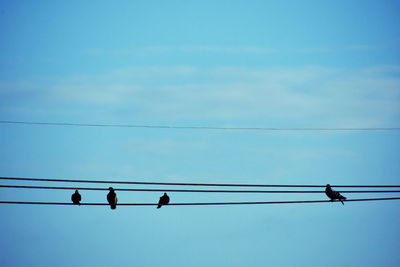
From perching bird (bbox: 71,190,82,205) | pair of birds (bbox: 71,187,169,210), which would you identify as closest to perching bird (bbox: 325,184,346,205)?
pair of birds (bbox: 71,187,169,210)

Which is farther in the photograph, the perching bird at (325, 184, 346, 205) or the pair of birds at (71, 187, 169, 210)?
the pair of birds at (71, 187, 169, 210)

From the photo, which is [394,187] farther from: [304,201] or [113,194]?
[113,194]

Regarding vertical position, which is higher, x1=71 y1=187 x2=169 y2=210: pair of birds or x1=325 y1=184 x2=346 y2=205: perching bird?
x1=325 y1=184 x2=346 y2=205: perching bird

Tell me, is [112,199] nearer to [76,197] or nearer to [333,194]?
[76,197]

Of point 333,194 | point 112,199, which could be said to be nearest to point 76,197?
point 112,199

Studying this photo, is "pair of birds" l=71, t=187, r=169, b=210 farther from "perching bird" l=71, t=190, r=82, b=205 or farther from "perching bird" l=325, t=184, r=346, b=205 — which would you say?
"perching bird" l=325, t=184, r=346, b=205

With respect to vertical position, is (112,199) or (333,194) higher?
(333,194)

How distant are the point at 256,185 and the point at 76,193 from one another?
22.4ft

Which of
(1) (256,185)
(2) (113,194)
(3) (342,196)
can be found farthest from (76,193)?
(3) (342,196)

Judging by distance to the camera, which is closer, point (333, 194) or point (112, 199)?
point (333, 194)

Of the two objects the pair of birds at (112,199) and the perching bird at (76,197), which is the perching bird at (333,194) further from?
the perching bird at (76,197)

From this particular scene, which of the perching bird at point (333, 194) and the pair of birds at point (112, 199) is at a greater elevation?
the perching bird at point (333, 194)

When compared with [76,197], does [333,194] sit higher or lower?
higher

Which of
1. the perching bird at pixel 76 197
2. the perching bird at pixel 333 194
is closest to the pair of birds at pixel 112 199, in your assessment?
the perching bird at pixel 76 197
